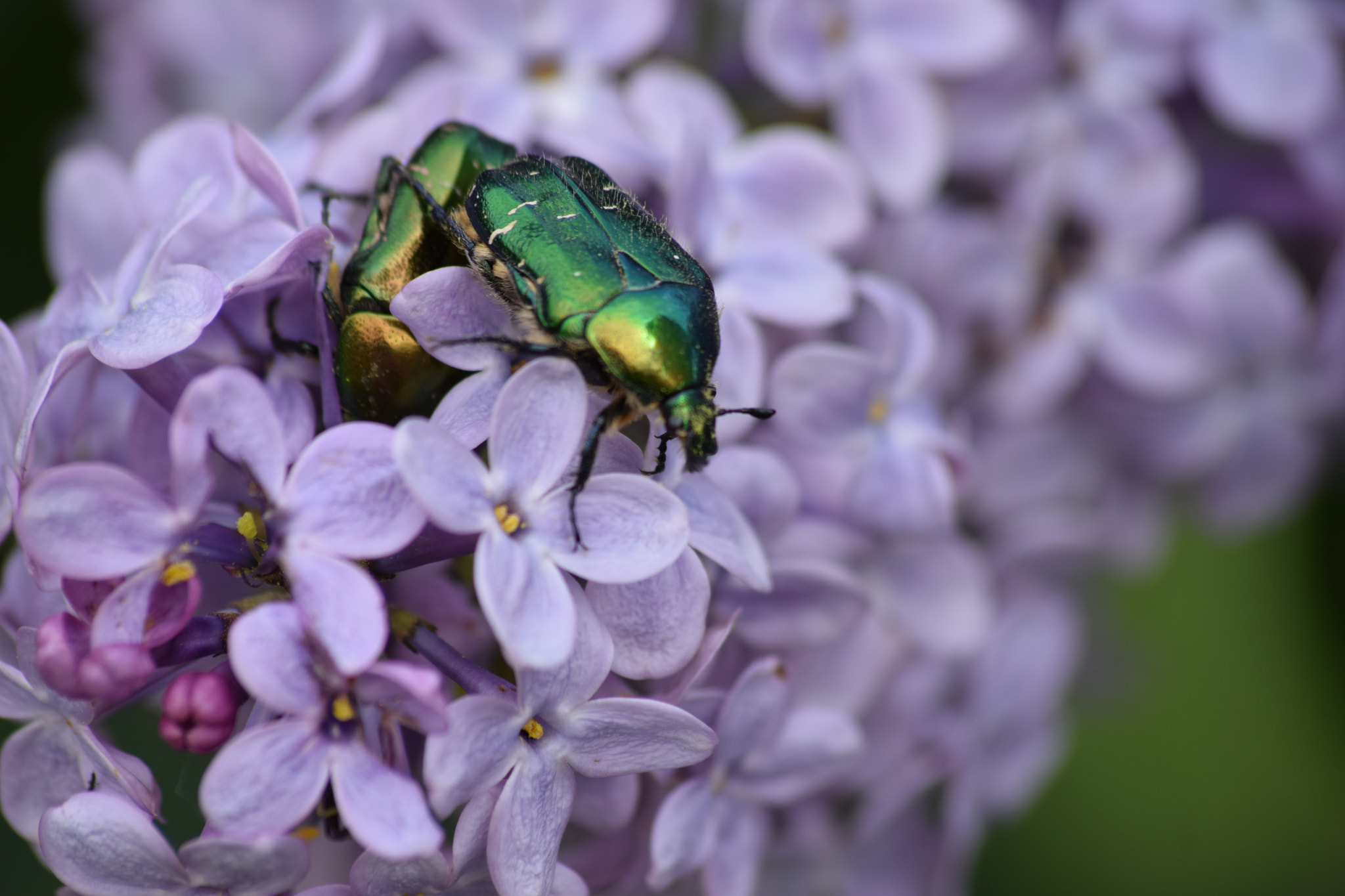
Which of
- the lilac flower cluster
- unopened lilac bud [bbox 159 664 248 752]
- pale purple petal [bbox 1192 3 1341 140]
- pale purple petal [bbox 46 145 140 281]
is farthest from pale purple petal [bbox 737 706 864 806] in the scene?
pale purple petal [bbox 1192 3 1341 140]

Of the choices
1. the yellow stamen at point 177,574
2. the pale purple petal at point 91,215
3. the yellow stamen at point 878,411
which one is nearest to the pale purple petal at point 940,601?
the yellow stamen at point 878,411

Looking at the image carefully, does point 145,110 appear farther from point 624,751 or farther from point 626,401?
point 624,751

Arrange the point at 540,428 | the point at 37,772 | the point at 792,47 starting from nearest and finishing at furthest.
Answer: the point at 540,428 → the point at 37,772 → the point at 792,47

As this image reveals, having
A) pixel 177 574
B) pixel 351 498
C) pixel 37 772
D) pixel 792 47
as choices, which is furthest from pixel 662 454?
pixel 792 47

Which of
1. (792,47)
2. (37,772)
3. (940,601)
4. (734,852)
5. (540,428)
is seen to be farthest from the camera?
(792,47)

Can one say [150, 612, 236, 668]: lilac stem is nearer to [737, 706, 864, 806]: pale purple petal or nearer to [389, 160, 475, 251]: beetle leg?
[389, 160, 475, 251]: beetle leg

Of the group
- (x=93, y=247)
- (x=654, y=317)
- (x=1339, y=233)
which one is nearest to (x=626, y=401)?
(x=654, y=317)

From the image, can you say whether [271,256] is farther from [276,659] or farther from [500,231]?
[276,659]
